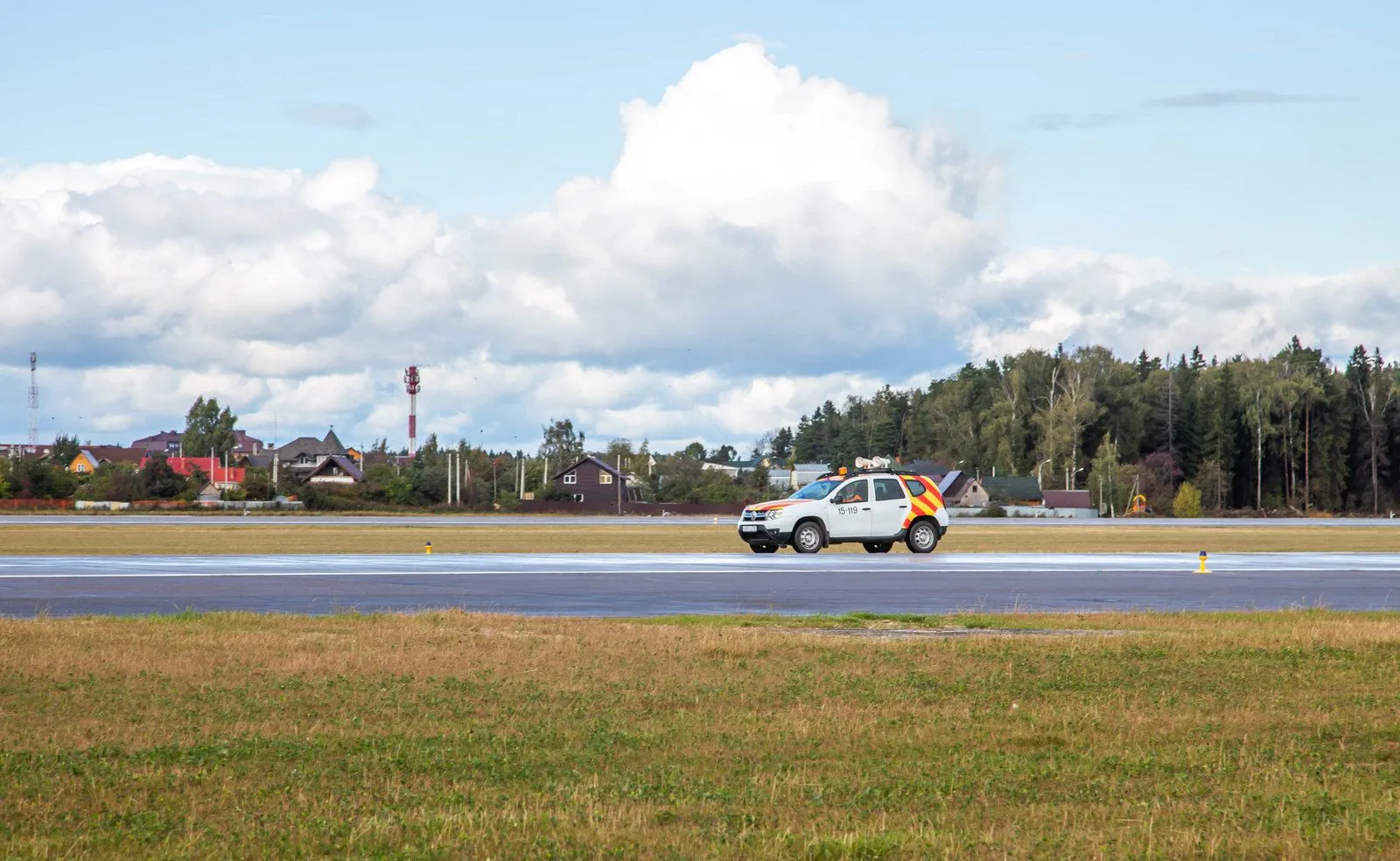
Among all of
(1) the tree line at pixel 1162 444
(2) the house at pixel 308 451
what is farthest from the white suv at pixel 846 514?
(2) the house at pixel 308 451

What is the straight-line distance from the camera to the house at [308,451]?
18388 centimetres

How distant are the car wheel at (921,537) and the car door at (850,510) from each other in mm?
1244

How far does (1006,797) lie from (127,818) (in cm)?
453

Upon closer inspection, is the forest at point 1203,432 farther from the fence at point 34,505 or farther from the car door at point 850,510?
the car door at point 850,510

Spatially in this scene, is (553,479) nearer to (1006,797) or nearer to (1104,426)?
(1104,426)

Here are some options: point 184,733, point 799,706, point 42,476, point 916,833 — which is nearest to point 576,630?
point 799,706

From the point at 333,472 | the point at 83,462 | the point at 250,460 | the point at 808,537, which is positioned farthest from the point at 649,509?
the point at 83,462

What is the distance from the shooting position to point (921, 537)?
33.3 m

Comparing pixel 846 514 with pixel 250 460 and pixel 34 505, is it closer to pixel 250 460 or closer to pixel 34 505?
pixel 34 505

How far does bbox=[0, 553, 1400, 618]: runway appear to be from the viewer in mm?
19656

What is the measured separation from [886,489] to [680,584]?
9.91 metres

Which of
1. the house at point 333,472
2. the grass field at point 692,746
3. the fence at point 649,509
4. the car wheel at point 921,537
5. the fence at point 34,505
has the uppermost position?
the house at point 333,472

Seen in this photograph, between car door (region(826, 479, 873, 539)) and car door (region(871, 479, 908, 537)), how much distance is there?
165mm

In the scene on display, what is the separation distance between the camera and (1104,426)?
135m
